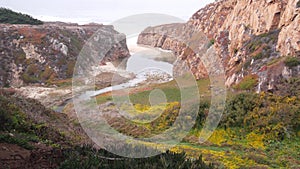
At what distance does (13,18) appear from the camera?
61281mm

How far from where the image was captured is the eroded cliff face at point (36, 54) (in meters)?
41.5

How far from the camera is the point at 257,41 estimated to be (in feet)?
97.7

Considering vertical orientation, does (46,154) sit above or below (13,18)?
below

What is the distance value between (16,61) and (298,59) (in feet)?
122

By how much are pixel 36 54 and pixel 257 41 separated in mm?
32251

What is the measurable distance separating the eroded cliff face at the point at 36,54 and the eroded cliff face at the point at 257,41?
481 inches

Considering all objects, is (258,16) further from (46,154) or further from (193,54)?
(46,154)

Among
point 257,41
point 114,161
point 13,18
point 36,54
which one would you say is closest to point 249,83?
point 257,41

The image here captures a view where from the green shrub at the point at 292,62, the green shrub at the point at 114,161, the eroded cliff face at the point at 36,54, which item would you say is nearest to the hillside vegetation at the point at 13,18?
the eroded cliff face at the point at 36,54

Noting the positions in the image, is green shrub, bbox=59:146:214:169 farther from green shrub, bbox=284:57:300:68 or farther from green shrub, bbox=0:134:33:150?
green shrub, bbox=284:57:300:68

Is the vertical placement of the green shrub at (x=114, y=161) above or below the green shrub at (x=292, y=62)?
below

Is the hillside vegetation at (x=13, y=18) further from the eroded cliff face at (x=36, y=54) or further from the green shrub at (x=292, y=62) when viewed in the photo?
the green shrub at (x=292, y=62)

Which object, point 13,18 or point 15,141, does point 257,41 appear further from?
point 13,18

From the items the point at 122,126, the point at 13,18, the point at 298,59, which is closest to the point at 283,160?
the point at 122,126
